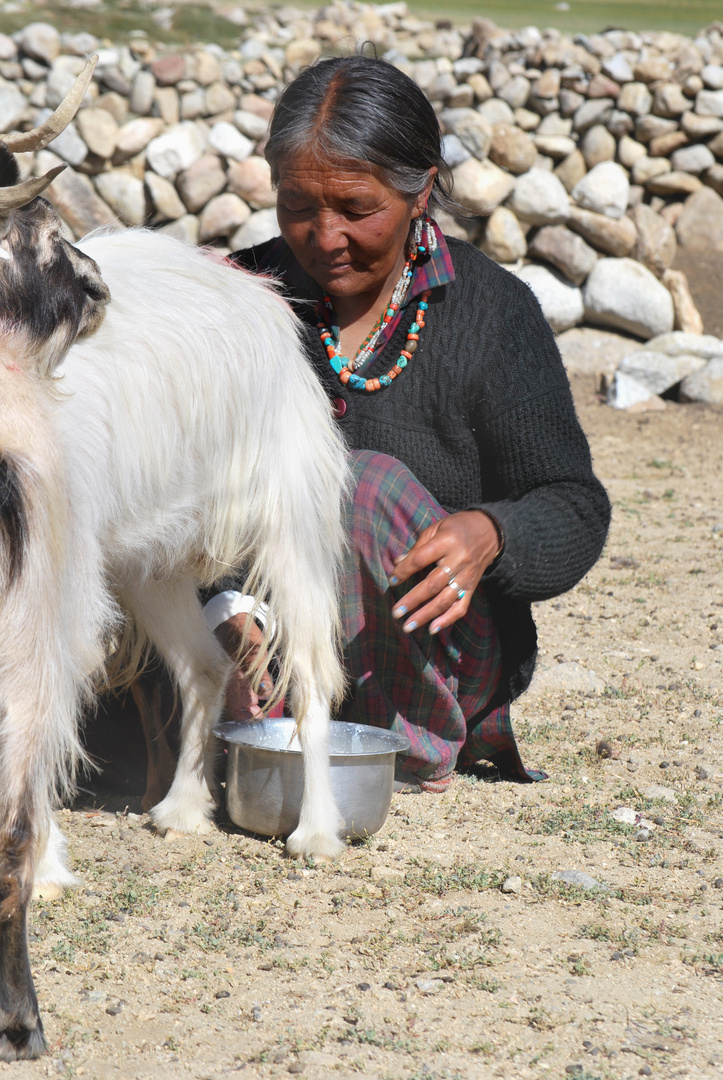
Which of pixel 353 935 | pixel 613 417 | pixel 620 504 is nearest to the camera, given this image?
pixel 353 935

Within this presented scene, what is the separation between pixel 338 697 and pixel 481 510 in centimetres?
59

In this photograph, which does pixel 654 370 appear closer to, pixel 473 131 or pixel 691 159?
pixel 473 131

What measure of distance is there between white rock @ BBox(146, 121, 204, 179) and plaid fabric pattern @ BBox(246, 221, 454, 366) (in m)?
5.44

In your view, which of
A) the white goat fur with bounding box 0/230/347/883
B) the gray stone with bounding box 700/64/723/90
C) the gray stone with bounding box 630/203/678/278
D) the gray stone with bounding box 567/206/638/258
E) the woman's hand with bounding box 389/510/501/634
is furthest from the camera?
the gray stone with bounding box 700/64/723/90

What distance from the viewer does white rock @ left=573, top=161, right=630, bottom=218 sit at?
8.77 meters

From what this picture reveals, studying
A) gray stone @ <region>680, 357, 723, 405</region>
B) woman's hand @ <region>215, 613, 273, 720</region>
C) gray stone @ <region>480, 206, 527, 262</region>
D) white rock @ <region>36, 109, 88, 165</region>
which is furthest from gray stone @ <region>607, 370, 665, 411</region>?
woman's hand @ <region>215, 613, 273, 720</region>

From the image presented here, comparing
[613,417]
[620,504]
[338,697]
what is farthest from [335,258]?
[613,417]

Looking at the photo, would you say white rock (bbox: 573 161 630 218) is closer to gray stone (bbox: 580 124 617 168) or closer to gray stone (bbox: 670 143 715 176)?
gray stone (bbox: 580 124 617 168)

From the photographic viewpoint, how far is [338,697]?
2768 millimetres

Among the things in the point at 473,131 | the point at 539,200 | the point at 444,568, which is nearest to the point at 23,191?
the point at 444,568

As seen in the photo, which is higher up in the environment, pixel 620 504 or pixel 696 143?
pixel 696 143

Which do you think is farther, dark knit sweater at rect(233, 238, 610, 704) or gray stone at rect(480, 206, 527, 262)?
gray stone at rect(480, 206, 527, 262)

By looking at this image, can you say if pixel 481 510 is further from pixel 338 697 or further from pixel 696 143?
pixel 696 143

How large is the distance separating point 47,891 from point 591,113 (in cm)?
829
